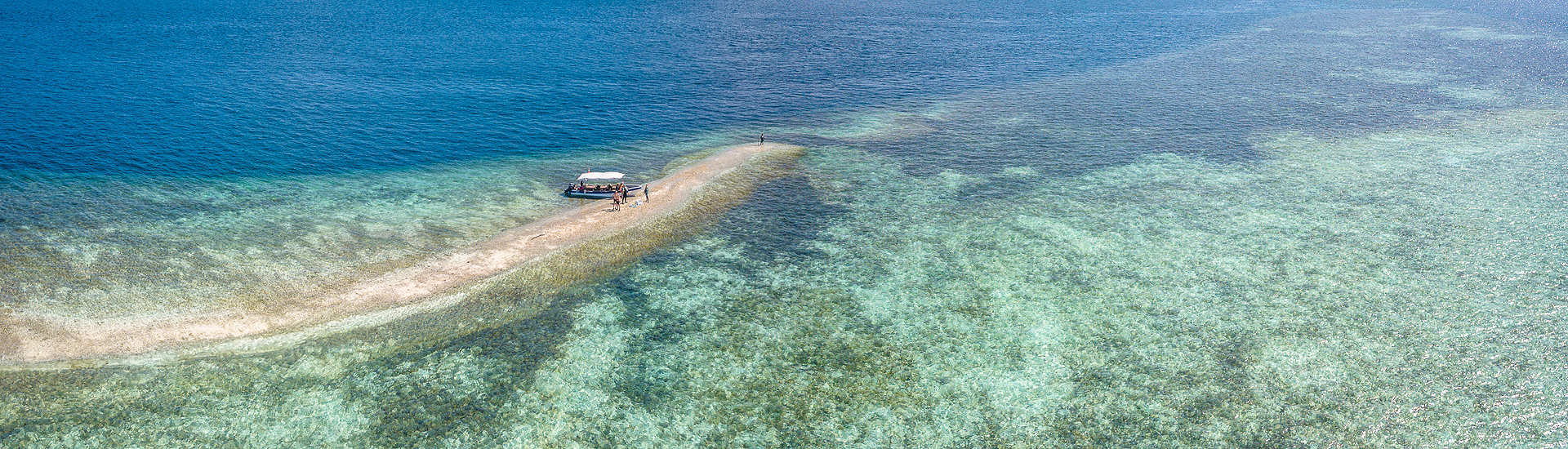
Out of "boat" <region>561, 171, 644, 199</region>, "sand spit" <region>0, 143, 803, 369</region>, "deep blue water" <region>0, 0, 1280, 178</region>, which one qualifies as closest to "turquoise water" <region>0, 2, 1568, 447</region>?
"sand spit" <region>0, 143, 803, 369</region>

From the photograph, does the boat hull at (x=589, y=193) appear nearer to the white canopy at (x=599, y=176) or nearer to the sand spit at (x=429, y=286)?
the sand spit at (x=429, y=286)

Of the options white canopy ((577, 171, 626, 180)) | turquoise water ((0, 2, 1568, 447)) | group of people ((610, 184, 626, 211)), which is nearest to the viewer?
turquoise water ((0, 2, 1568, 447))

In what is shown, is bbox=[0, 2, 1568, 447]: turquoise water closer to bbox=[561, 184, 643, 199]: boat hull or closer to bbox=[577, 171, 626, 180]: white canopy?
bbox=[561, 184, 643, 199]: boat hull

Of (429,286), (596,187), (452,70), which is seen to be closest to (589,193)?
(596,187)

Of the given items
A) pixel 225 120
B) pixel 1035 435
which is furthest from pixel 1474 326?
pixel 225 120

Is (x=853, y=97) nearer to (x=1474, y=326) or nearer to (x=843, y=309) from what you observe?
(x=843, y=309)

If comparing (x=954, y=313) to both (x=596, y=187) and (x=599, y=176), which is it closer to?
(x=596, y=187)
